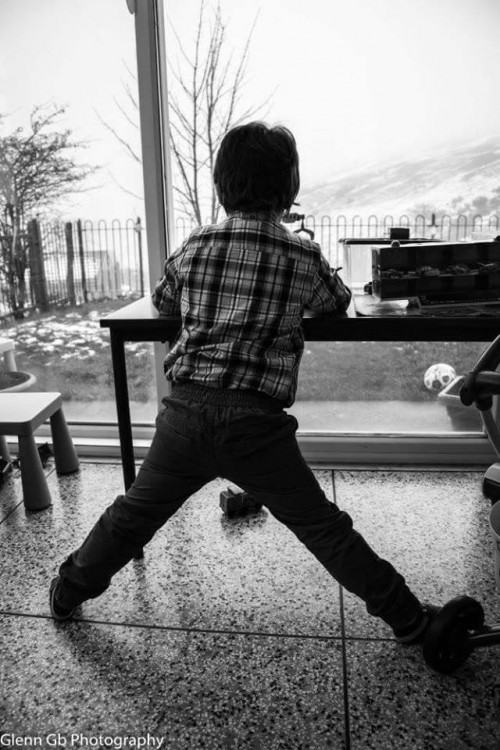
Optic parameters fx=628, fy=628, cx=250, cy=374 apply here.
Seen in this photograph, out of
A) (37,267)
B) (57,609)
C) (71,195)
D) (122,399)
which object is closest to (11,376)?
(37,267)

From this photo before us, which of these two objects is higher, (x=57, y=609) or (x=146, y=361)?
(x=146, y=361)

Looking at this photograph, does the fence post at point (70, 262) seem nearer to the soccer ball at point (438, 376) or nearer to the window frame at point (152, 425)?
the window frame at point (152, 425)

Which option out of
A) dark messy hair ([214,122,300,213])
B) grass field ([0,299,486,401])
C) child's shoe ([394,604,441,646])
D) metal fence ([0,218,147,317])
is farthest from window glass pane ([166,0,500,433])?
child's shoe ([394,604,441,646])

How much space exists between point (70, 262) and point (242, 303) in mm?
1428

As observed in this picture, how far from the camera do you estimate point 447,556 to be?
1.81 m

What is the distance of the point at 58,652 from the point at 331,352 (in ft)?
4.82

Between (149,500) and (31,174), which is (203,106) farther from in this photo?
(149,500)

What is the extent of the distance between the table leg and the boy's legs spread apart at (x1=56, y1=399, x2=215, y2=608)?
32 centimetres

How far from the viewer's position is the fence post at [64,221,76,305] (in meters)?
2.45

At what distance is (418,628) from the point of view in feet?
4.64

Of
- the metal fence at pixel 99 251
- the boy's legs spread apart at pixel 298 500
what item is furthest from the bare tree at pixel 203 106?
the boy's legs spread apart at pixel 298 500

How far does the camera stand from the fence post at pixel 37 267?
97.7 inches

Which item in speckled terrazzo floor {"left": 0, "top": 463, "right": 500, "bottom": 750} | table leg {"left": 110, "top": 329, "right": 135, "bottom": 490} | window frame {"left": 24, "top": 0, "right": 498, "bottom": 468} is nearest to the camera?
speckled terrazzo floor {"left": 0, "top": 463, "right": 500, "bottom": 750}

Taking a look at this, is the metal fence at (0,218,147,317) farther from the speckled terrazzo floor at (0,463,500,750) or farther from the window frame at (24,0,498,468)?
the speckled terrazzo floor at (0,463,500,750)
